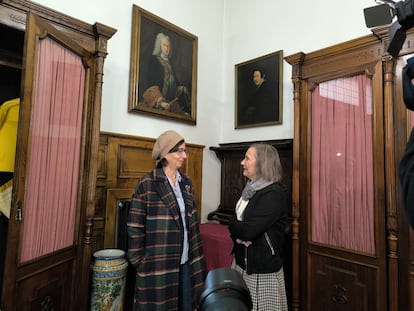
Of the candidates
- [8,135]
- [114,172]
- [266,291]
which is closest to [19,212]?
[8,135]

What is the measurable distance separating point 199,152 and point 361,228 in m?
1.98

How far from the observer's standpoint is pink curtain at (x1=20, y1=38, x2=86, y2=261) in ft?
5.49

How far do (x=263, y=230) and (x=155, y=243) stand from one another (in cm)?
74

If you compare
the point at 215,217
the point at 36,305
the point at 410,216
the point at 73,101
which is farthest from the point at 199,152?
the point at 410,216

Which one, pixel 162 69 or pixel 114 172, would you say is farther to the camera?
pixel 162 69

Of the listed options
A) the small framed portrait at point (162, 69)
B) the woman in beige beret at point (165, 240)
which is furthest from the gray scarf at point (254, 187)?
the small framed portrait at point (162, 69)

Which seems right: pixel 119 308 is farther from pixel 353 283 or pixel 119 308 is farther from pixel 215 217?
pixel 353 283

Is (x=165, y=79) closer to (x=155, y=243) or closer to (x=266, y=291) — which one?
(x=155, y=243)

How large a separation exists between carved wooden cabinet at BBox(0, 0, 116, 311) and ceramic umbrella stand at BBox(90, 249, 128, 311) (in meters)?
0.10

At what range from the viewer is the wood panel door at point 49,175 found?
1536 millimetres

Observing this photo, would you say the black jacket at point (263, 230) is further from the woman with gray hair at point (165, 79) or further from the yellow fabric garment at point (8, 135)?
the woman with gray hair at point (165, 79)

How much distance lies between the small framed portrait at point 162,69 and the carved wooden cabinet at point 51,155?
2.41ft

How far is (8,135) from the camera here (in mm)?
1830

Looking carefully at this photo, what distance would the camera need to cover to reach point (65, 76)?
1919mm
